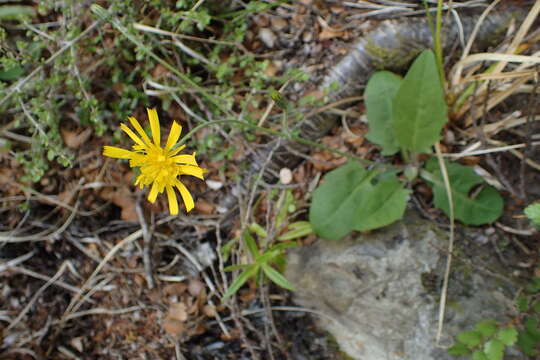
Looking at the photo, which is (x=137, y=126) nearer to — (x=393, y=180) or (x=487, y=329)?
(x=393, y=180)

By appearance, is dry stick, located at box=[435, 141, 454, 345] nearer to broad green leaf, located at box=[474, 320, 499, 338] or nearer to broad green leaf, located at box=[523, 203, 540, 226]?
broad green leaf, located at box=[474, 320, 499, 338]

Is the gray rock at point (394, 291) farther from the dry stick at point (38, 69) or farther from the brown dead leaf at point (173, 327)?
the dry stick at point (38, 69)

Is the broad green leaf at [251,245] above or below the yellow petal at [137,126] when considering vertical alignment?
below

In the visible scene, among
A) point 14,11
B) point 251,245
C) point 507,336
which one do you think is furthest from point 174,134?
point 507,336

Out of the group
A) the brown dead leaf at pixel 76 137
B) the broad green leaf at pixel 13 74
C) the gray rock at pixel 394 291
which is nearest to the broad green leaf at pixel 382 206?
the gray rock at pixel 394 291

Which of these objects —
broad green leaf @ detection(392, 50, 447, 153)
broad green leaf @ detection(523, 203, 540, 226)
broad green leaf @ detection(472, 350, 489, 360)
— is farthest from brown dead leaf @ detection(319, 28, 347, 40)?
broad green leaf @ detection(472, 350, 489, 360)

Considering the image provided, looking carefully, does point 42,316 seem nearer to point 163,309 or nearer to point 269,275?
point 163,309

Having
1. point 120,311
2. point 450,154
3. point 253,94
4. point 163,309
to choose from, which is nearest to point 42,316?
point 120,311
